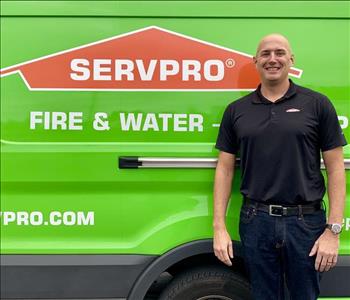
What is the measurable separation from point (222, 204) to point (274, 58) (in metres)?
0.81

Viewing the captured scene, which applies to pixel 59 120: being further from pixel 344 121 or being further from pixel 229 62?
pixel 344 121

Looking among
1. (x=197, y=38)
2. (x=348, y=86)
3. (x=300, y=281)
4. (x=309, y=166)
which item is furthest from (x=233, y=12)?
(x=300, y=281)

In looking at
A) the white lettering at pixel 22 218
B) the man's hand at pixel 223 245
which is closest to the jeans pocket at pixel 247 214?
the man's hand at pixel 223 245

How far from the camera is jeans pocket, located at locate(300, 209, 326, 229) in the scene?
7.02 feet

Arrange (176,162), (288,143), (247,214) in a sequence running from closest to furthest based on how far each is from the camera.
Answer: (288,143) < (247,214) < (176,162)

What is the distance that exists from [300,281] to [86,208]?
1221mm

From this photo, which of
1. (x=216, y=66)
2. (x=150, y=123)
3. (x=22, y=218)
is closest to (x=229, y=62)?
(x=216, y=66)

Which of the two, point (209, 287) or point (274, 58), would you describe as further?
point (209, 287)

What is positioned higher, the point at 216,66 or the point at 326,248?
the point at 216,66

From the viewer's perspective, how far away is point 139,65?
2.39 meters

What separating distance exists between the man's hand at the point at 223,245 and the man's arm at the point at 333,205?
0.43 metres

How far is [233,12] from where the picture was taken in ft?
7.77

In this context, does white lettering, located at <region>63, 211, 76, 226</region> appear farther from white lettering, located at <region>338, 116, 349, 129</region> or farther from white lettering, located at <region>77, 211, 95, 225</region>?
white lettering, located at <region>338, 116, 349, 129</region>

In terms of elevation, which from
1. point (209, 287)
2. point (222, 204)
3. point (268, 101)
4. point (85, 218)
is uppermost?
point (268, 101)
